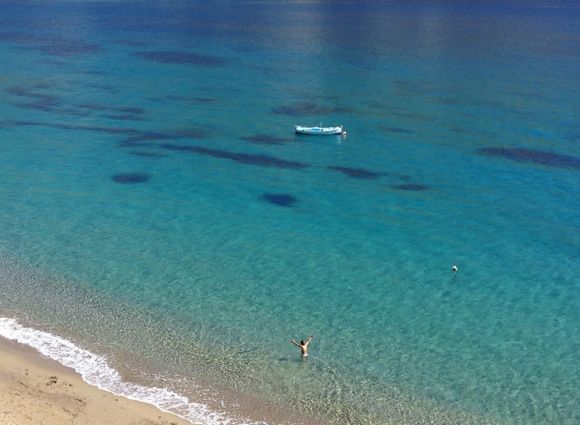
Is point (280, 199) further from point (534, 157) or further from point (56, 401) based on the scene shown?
point (56, 401)

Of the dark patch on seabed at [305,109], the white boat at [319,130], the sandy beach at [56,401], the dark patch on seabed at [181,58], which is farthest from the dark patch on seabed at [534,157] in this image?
the dark patch on seabed at [181,58]

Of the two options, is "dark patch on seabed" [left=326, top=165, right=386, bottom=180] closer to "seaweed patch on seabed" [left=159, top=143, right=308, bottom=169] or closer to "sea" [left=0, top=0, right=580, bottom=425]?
"sea" [left=0, top=0, right=580, bottom=425]

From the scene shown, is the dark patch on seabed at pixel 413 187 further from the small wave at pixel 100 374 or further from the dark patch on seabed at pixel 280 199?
the small wave at pixel 100 374

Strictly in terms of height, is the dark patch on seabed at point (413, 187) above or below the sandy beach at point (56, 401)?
below

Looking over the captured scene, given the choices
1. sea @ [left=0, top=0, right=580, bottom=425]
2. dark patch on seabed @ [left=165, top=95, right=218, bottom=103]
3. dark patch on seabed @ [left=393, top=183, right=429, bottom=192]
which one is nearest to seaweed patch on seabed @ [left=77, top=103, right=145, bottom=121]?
sea @ [left=0, top=0, right=580, bottom=425]

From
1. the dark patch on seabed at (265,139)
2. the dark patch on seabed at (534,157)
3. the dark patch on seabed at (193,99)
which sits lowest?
the dark patch on seabed at (193,99)

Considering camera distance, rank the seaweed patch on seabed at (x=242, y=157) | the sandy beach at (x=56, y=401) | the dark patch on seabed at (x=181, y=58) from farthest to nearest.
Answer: the dark patch on seabed at (x=181, y=58) < the seaweed patch on seabed at (x=242, y=157) < the sandy beach at (x=56, y=401)

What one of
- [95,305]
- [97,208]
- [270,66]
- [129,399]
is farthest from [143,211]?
[270,66]

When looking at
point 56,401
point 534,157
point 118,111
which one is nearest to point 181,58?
point 118,111
